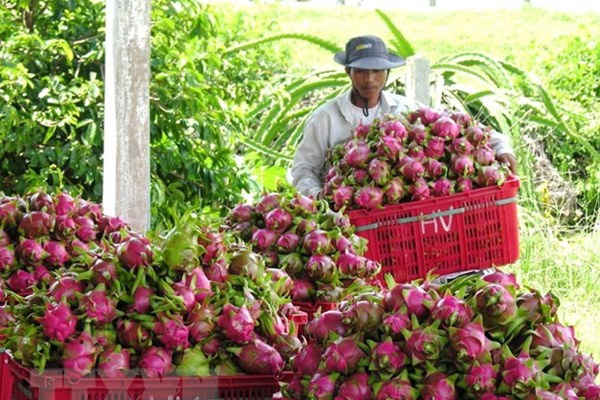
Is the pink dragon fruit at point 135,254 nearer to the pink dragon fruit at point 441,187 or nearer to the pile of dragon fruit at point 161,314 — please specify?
the pile of dragon fruit at point 161,314

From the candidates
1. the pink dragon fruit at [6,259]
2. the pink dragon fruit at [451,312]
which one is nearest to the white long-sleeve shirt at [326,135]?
the pink dragon fruit at [6,259]

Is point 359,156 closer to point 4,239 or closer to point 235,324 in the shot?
point 4,239

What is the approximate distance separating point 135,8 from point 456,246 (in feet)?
5.28

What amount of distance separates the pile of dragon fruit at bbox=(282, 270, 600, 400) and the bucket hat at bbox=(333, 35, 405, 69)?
271 centimetres

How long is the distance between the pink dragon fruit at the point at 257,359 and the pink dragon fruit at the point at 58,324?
30 cm

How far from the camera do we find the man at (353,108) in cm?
461

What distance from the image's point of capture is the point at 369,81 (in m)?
4.75

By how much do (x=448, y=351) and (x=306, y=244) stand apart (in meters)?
1.18

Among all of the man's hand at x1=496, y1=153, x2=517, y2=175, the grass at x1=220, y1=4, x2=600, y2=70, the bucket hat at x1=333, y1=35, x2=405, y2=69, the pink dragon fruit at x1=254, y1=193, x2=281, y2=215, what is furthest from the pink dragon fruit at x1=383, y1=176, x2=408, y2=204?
the grass at x1=220, y1=4, x2=600, y2=70

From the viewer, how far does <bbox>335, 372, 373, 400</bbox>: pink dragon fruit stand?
194 centimetres

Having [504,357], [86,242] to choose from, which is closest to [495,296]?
[504,357]

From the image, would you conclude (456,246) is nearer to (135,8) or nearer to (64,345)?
(135,8)

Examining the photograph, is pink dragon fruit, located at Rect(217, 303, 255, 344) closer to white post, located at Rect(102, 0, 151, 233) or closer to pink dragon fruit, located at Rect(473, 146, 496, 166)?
pink dragon fruit, located at Rect(473, 146, 496, 166)

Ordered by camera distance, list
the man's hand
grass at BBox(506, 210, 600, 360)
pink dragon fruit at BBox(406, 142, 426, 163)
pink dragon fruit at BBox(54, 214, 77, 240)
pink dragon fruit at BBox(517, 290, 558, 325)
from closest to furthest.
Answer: pink dragon fruit at BBox(517, 290, 558, 325)
pink dragon fruit at BBox(54, 214, 77, 240)
pink dragon fruit at BBox(406, 142, 426, 163)
the man's hand
grass at BBox(506, 210, 600, 360)
